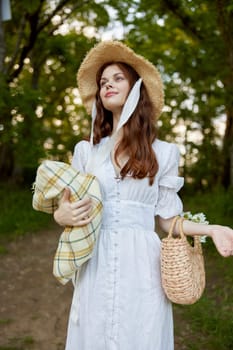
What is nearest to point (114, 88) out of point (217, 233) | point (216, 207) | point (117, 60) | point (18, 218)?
point (117, 60)

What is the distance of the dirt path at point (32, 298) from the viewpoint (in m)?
3.71

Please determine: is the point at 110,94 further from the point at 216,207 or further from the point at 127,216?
the point at 216,207

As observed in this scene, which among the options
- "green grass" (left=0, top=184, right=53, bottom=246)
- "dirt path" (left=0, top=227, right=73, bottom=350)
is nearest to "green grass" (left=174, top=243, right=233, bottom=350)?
"dirt path" (left=0, top=227, right=73, bottom=350)

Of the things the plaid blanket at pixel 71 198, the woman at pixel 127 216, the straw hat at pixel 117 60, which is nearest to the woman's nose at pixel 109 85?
the woman at pixel 127 216

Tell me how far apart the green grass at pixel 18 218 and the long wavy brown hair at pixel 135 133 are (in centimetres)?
361

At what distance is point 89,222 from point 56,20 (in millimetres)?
7066

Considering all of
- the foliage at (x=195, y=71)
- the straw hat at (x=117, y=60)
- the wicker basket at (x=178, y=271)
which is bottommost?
the wicker basket at (x=178, y=271)

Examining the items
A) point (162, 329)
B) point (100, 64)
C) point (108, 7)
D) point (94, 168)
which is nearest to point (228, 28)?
point (108, 7)

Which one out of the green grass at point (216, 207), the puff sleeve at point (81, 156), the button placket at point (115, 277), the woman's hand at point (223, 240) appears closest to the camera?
the woman's hand at point (223, 240)

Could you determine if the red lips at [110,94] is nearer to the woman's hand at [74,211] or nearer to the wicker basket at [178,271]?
the woman's hand at [74,211]

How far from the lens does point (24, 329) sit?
3.85 meters

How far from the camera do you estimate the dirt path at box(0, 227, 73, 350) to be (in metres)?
3.71

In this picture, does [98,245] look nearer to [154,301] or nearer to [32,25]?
[154,301]

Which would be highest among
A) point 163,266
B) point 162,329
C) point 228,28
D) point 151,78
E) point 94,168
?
point 228,28
